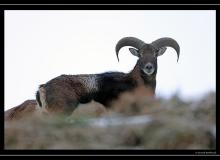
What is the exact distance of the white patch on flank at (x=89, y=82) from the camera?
2122 cm

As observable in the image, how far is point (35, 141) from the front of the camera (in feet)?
44.0

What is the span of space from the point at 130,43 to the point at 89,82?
304cm

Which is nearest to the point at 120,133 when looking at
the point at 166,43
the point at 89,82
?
the point at 89,82

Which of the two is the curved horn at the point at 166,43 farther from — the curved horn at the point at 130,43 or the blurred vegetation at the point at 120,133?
the blurred vegetation at the point at 120,133

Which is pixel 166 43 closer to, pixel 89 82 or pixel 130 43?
pixel 130 43

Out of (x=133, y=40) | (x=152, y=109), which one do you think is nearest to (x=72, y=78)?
(x=133, y=40)

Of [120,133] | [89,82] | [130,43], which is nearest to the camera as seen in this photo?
[120,133]

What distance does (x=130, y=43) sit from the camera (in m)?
23.8

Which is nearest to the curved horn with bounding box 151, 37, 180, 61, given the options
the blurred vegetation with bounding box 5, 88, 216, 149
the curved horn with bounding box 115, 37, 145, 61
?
the curved horn with bounding box 115, 37, 145, 61

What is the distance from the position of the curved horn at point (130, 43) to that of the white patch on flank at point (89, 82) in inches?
96.6

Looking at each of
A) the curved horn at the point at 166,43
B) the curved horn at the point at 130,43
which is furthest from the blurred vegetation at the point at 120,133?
the curved horn at the point at 130,43

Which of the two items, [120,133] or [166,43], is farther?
[166,43]
